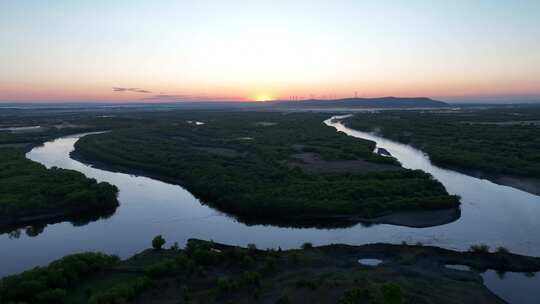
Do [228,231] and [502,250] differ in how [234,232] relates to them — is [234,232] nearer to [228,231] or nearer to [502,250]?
[228,231]

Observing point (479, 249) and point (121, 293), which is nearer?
point (121, 293)

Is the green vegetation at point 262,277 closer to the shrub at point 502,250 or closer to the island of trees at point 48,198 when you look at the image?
the shrub at point 502,250

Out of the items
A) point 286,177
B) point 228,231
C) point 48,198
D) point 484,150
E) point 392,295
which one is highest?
point 392,295

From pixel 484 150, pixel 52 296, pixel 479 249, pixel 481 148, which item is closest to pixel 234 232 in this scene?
pixel 52 296

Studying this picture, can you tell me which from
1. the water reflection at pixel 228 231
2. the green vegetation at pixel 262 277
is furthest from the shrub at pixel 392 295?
the water reflection at pixel 228 231

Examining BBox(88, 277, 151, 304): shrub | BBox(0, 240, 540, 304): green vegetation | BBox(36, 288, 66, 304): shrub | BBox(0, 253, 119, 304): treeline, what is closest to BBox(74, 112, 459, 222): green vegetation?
BBox(0, 240, 540, 304): green vegetation

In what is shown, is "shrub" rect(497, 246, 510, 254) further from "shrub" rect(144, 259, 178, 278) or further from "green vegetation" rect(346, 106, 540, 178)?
"green vegetation" rect(346, 106, 540, 178)
